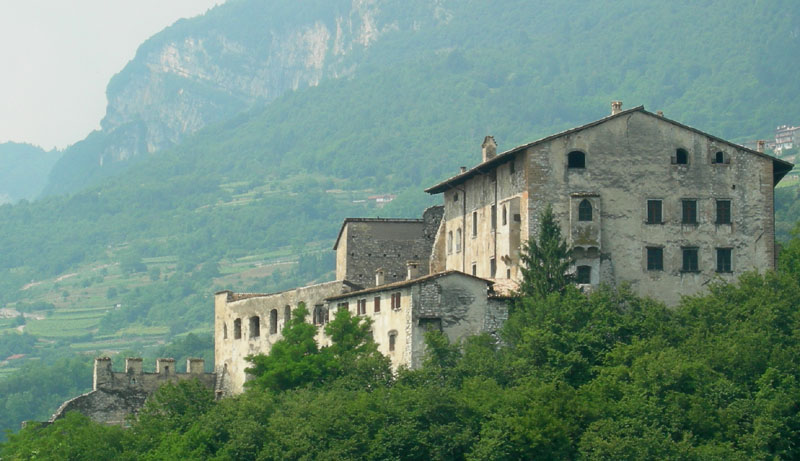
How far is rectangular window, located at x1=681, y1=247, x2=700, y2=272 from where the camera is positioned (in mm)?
75938

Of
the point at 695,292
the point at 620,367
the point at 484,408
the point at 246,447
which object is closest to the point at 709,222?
the point at 695,292

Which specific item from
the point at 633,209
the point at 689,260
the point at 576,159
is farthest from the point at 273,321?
the point at 689,260

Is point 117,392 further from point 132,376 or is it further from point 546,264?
point 546,264

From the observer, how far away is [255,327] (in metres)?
85.8

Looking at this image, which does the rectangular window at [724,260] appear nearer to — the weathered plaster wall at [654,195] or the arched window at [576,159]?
the weathered plaster wall at [654,195]

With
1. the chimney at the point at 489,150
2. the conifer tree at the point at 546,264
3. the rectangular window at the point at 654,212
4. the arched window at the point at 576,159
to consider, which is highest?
the chimney at the point at 489,150

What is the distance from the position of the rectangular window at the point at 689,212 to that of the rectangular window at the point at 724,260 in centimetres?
197

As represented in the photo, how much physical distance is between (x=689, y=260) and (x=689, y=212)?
234 cm

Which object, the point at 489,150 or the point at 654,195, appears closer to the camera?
the point at 654,195

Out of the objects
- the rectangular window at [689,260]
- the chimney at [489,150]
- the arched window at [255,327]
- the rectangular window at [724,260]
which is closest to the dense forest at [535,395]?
the rectangular window at [689,260]

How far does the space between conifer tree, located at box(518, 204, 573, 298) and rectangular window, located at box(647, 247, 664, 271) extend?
435 cm

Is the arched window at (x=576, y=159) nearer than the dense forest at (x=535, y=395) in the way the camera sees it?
No

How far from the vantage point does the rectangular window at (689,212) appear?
250 ft

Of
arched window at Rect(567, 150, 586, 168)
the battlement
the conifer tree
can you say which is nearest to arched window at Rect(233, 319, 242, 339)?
the battlement
